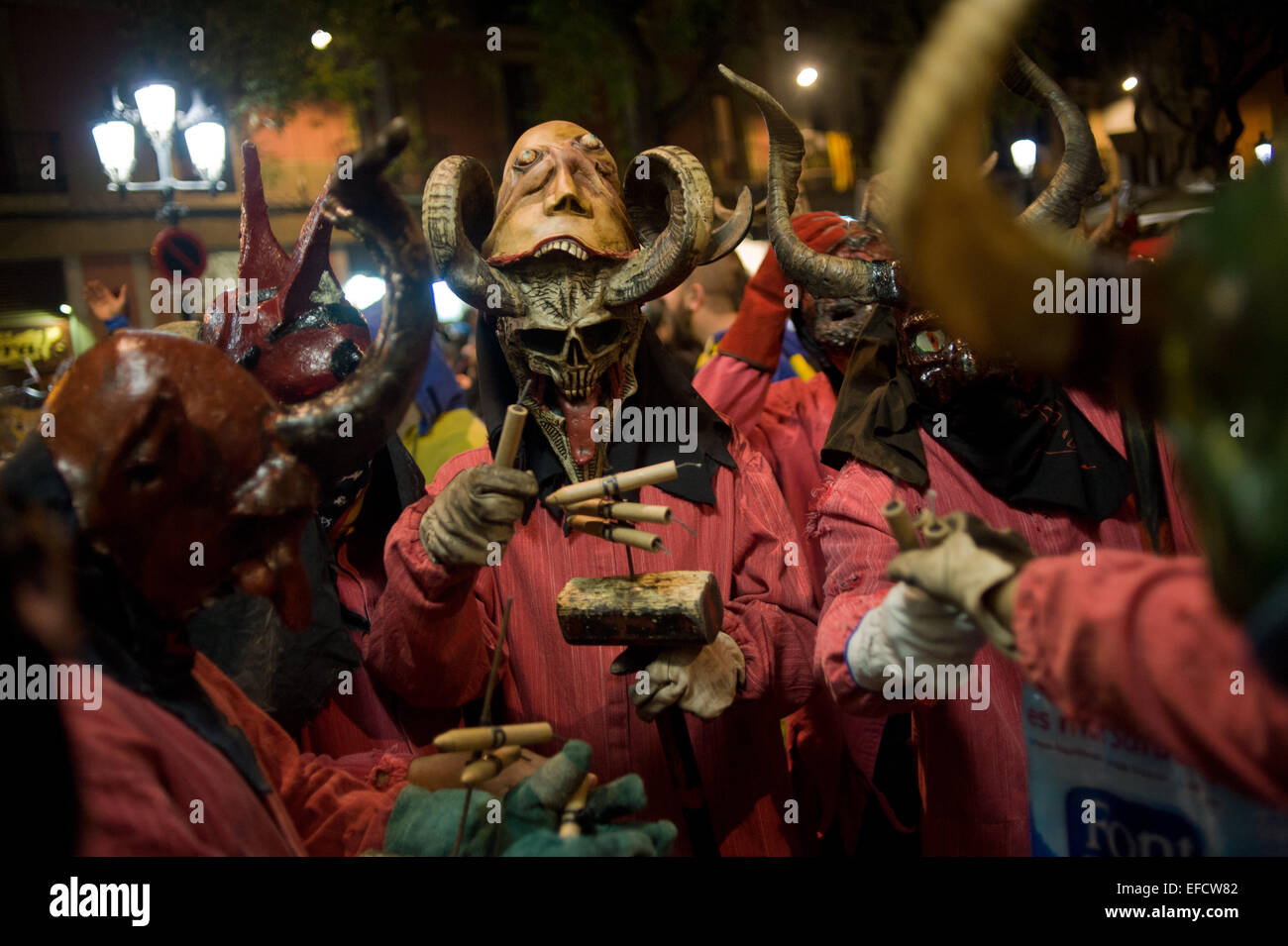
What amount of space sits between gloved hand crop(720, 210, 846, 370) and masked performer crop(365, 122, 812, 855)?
1.14 metres

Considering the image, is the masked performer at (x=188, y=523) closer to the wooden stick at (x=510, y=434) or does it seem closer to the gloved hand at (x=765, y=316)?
the wooden stick at (x=510, y=434)

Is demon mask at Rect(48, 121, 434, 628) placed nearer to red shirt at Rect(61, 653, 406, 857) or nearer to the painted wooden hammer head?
red shirt at Rect(61, 653, 406, 857)

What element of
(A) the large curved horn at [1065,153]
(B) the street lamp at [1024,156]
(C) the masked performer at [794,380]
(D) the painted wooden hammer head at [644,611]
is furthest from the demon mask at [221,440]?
(B) the street lamp at [1024,156]

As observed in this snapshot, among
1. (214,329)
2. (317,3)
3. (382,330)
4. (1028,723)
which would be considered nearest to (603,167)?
(214,329)

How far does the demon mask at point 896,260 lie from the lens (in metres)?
2.14

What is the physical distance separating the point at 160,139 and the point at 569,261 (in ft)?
14.0

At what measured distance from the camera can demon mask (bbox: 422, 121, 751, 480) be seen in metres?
2.20

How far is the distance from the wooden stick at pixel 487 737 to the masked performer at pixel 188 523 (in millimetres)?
106

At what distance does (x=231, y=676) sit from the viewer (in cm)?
197

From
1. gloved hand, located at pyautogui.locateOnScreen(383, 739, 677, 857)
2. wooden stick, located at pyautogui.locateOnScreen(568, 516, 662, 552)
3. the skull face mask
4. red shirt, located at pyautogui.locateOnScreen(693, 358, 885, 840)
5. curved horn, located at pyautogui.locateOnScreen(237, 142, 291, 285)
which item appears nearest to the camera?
gloved hand, located at pyautogui.locateOnScreen(383, 739, 677, 857)

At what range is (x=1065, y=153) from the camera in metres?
2.17

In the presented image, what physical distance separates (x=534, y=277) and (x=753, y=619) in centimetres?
96

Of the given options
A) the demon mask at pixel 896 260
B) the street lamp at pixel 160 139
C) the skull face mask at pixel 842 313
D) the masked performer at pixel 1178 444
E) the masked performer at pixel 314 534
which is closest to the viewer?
the masked performer at pixel 1178 444

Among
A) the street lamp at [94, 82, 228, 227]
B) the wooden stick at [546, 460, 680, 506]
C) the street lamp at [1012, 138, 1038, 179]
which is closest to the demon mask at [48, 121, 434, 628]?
the wooden stick at [546, 460, 680, 506]
